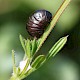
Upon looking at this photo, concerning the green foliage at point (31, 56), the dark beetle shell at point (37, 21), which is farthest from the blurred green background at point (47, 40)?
the green foliage at point (31, 56)

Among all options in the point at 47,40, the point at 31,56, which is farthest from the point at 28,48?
the point at 47,40

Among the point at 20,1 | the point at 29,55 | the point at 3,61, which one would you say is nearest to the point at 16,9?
the point at 20,1

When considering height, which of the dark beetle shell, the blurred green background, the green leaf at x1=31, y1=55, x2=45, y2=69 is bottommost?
the blurred green background

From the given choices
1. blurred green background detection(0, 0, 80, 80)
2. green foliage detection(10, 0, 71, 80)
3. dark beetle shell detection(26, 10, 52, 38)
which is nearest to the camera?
green foliage detection(10, 0, 71, 80)

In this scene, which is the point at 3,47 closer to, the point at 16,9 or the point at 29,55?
the point at 16,9

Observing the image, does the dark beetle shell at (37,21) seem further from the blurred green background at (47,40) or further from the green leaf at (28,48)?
the blurred green background at (47,40)

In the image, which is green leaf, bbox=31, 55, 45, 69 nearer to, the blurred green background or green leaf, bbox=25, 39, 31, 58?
green leaf, bbox=25, 39, 31, 58

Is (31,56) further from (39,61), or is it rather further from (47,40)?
(47,40)

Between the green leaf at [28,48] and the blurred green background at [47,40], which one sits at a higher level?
the green leaf at [28,48]

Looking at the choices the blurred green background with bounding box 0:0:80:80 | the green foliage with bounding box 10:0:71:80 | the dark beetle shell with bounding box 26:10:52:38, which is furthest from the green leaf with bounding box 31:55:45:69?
the blurred green background with bounding box 0:0:80:80
